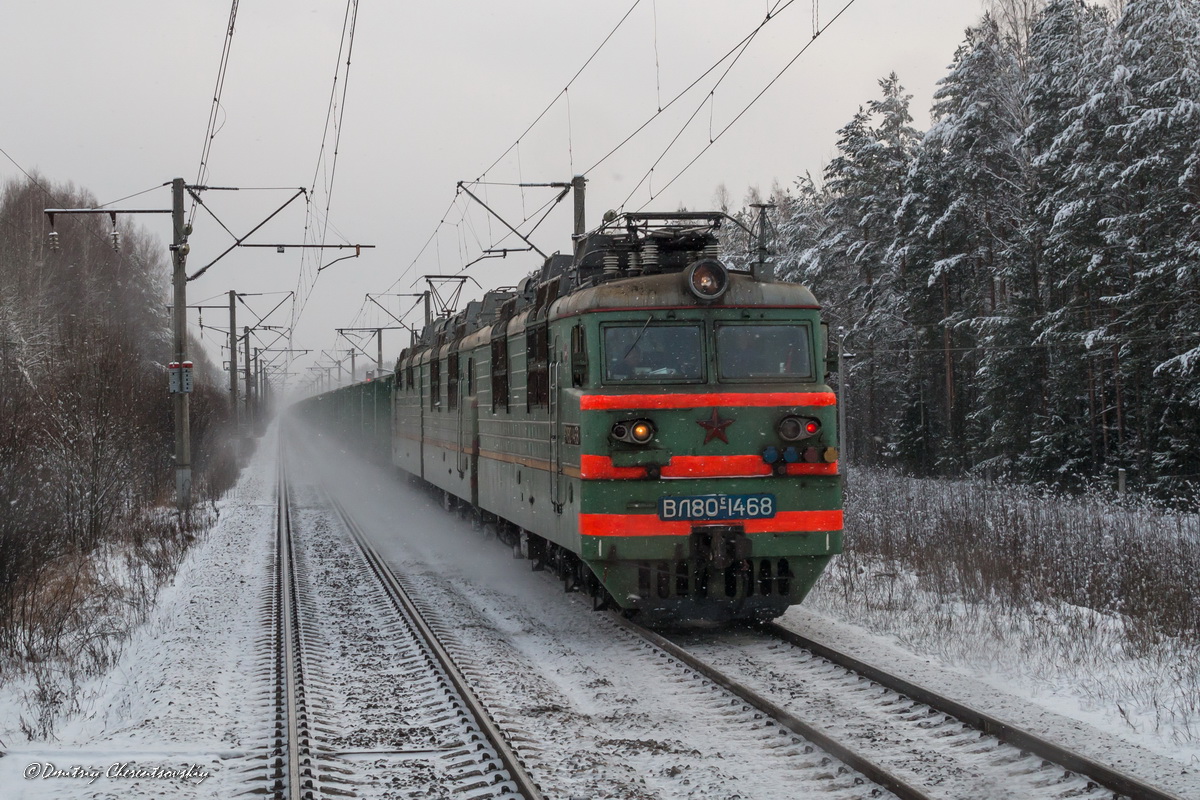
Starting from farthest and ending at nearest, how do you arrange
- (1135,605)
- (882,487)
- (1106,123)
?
(1106,123) < (882,487) < (1135,605)

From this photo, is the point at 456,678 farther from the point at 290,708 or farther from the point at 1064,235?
the point at 1064,235

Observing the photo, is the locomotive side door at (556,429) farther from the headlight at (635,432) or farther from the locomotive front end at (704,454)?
the headlight at (635,432)

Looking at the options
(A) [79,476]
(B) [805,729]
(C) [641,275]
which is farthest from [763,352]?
(A) [79,476]

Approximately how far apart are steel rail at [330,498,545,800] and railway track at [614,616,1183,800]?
1.67 metres

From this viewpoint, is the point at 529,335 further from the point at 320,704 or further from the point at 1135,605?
the point at 1135,605

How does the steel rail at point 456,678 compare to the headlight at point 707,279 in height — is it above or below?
below

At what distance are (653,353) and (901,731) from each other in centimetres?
390

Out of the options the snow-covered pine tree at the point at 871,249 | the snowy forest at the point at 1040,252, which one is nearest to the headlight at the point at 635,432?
the snowy forest at the point at 1040,252

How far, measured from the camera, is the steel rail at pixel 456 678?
5.58 m

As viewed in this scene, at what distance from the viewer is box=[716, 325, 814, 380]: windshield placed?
930 centimetres

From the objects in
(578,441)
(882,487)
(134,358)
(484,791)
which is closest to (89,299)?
(134,358)

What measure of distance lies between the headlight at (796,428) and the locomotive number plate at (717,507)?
52 centimetres

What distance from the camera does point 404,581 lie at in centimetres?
1312

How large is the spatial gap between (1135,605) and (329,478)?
2902 centimetres
